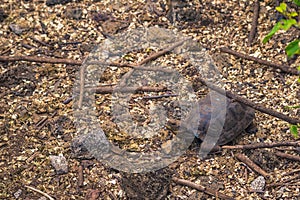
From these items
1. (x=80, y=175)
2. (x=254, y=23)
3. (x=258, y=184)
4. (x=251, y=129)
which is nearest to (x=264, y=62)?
(x=254, y=23)

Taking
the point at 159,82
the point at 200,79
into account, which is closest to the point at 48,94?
the point at 159,82

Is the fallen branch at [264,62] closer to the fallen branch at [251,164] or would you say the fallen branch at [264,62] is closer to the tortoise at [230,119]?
the tortoise at [230,119]

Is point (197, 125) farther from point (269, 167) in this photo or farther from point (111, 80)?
point (111, 80)

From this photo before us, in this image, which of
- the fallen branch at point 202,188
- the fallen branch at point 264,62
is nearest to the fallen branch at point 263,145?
the fallen branch at point 202,188

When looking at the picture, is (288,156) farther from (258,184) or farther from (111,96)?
(111,96)

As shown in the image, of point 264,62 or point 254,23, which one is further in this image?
point 254,23
